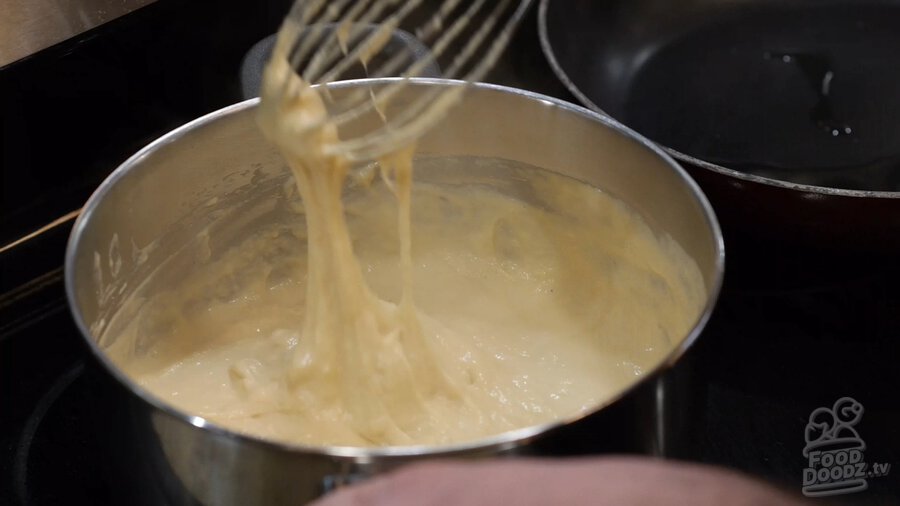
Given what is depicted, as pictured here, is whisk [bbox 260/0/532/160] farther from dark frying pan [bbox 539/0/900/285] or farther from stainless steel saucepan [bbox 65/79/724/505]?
dark frying pan [bbox 539/0/900/285]

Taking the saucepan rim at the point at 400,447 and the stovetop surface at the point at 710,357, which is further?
the stovetop surface at the point at 710,357

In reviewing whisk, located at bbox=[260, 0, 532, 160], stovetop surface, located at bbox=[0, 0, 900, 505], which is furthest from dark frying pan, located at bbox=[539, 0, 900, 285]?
whisk, located at bbox=[260, 0, 532, 160]

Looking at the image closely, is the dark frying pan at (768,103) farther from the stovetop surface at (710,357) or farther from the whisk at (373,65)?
the whisk at (373,65)

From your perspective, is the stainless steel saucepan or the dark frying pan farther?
the dark frying pan

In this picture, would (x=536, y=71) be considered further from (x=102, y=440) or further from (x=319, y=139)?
(x=102, y=440)

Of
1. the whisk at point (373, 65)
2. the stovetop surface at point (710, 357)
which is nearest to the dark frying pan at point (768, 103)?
the stovetop surface at point (710, 357)
